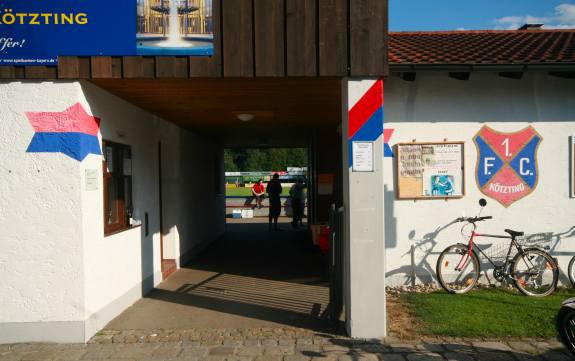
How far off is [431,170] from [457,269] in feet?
4.96

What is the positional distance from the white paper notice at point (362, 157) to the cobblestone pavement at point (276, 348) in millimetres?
1883

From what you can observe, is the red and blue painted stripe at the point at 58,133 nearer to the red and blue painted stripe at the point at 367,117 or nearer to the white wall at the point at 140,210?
the white wall at the point at 140,210

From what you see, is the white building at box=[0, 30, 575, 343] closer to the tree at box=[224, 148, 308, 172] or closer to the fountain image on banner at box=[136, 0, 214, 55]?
the fountain image on banner at box=[136, 0, 214, 55]

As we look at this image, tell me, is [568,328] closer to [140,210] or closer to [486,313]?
[486,313]

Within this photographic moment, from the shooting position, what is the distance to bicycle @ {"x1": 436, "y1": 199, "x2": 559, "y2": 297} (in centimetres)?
680

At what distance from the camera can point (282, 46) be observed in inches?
205

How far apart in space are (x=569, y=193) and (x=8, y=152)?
7681 millimetres

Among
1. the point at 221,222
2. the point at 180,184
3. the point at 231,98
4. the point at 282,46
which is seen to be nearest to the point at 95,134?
the point at 231,98

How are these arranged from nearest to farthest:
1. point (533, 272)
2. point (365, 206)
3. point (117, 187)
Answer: point (365, 206) < point (117, 187) < point (533, 272)

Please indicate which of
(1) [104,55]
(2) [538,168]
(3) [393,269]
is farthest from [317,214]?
(1) [104,55]

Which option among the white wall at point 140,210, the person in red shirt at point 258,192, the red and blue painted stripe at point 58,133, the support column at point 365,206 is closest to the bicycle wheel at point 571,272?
the support column at point 365,206

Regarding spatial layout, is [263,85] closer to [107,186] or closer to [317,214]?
[107,186]

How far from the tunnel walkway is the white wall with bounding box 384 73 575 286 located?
5.40ft

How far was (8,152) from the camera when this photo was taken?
5113mm
